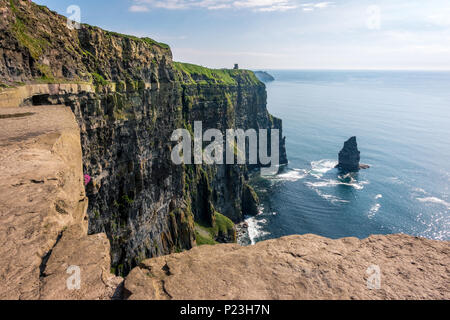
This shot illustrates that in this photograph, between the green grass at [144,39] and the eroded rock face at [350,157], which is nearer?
the green grass at [144,39]

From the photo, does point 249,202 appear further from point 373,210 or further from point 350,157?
point 350,157

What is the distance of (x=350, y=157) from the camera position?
378 ft

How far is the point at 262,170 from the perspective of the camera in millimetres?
123125

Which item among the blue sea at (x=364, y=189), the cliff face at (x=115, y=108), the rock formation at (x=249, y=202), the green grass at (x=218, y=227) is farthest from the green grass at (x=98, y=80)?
the rock formation at (x=249, y=202)

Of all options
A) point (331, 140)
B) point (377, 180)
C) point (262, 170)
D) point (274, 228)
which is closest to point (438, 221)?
point (377, 180)

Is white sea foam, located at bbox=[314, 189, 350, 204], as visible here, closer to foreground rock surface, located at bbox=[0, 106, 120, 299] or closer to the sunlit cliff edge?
the sunlit cliff edge

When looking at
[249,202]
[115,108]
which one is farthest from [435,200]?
[115,108]

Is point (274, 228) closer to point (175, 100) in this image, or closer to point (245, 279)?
point (175, 100)

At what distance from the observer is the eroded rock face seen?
374ft

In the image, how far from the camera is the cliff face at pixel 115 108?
2289 centimetres

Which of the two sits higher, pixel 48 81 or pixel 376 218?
pixel 48 81

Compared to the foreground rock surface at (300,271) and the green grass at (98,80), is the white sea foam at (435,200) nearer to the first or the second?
the green grass at (98,80)

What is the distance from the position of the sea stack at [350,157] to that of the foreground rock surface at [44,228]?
11914 cm
